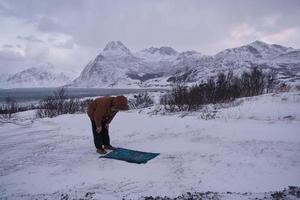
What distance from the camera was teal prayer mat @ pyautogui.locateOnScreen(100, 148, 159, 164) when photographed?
5764mm

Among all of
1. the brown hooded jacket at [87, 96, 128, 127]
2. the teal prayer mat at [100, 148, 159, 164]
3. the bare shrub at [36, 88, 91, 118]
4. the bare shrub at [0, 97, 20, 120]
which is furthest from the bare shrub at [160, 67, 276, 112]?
the bare shrub at [0, 97, 20, 120]

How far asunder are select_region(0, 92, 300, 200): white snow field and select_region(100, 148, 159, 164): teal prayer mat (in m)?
0.18

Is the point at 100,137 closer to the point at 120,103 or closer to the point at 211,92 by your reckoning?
the point at 120,103

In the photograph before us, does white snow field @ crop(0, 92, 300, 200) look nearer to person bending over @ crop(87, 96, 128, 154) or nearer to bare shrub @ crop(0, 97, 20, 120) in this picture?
person bending over @ crop(87, 96, 128, 154)

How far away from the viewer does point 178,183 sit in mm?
4645

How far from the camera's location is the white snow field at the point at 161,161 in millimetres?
4539

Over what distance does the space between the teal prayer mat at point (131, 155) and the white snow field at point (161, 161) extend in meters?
0.18

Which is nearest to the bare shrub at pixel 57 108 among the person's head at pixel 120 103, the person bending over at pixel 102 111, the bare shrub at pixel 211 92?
the bare shrub at pixel 211 92

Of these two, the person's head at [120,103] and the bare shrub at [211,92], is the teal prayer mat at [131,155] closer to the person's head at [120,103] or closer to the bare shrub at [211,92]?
the person's head at [120,103]

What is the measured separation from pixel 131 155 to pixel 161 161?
2.38ft

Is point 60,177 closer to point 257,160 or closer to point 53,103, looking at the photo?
point 257,160

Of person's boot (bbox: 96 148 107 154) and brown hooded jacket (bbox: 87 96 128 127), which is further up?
brown hooded jacket (bbox: 87 96 128 127)

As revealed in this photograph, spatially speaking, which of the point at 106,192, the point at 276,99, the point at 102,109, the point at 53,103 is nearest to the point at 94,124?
the point at 102,109

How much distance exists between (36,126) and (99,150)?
17.5 feet
